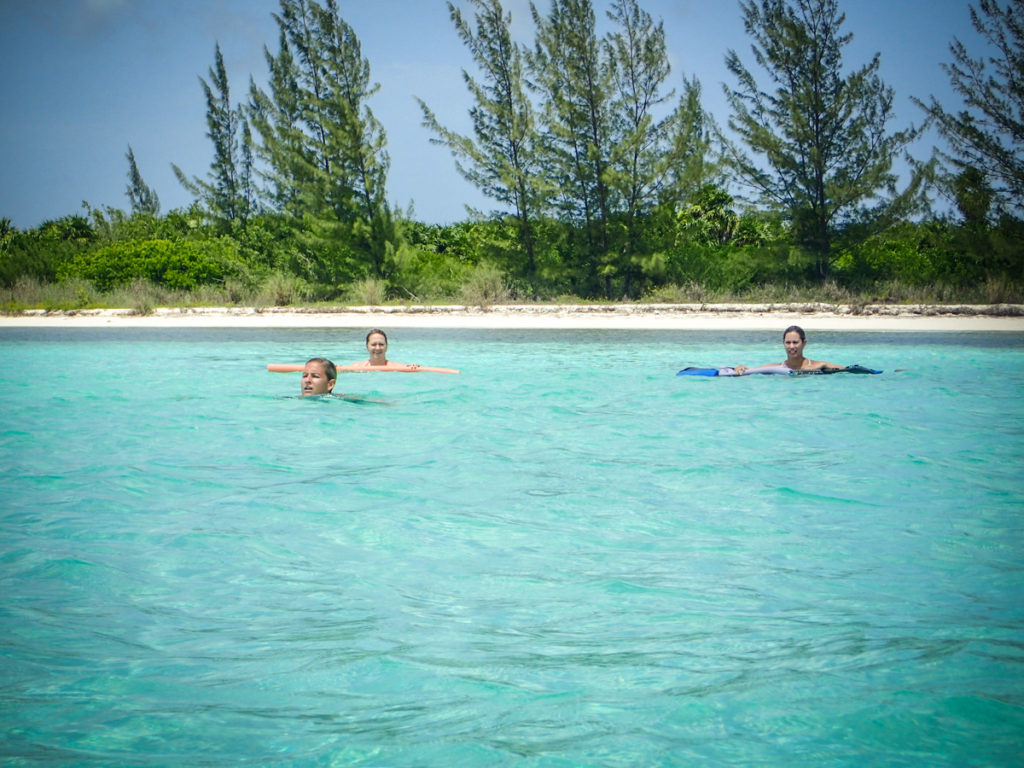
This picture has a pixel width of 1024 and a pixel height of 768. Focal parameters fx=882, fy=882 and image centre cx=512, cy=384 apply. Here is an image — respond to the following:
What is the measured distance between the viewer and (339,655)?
338 centimetres

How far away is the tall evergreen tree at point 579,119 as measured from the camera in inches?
874

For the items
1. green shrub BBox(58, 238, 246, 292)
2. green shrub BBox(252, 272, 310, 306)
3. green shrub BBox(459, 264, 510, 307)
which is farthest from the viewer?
green shrub BBox(58, 238, 246, 292)

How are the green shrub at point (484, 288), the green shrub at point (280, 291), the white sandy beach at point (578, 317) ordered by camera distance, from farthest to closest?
1. the green shrub at point (280, 291)
2. the green shrub at point (484, 288)
3. the white sandy beach at point (578, 317)

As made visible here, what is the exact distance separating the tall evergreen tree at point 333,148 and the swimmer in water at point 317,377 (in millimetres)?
14905

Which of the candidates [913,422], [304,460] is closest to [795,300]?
[913,422]

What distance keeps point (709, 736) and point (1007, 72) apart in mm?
21596

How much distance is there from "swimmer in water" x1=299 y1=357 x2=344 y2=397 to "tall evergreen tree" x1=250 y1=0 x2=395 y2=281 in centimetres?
1490

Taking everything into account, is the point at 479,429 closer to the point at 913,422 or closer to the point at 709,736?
the point at 913,422

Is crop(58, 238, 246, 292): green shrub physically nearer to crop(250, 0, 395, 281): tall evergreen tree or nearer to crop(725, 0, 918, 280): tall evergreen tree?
crop(250, 0, 395, 281): tall evergreen tree

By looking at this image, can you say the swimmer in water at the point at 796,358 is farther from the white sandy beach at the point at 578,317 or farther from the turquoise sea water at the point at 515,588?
the white sandy beach at the point at 578,317

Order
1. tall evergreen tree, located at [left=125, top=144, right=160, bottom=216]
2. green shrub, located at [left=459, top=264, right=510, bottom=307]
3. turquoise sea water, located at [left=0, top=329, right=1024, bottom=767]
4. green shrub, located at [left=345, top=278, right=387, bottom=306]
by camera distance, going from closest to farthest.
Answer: turquoise sea water, located at [left=0, top=329, right=1024, bottom=767]
green shrub, located at [left=459, top=264, right=510, bottom=307]
green shrub, located at [left=345, top=278, right=387, bottom=306]
tall evergreen tree, located at [left=125, top=144, right=160, bottom=216]

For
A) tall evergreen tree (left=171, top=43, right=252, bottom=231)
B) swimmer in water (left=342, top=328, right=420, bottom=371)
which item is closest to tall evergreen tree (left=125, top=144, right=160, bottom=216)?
tall evergreen tree (left=171, top=43, right=252, bottom=231)

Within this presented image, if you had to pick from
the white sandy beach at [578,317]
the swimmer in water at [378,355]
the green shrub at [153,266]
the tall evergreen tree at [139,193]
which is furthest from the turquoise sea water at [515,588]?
the tall evergreen tree at [139,193]

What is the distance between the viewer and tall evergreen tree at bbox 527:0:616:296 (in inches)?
874
